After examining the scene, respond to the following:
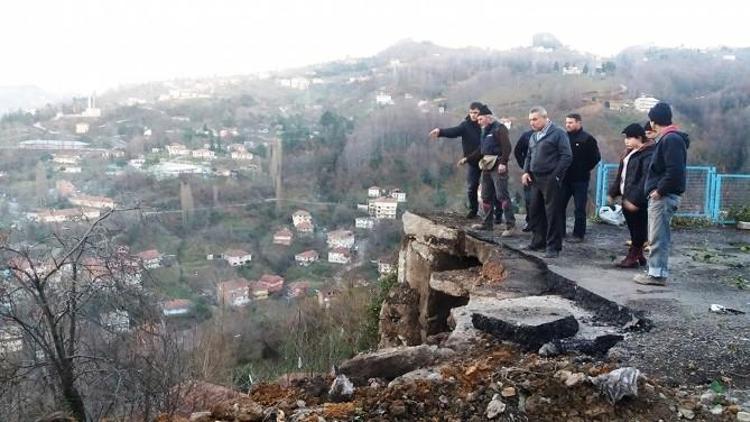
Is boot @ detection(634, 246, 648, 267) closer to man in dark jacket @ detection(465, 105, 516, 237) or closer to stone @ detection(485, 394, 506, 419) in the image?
man in dark jacket @ detection(465, 105, 516, 237)

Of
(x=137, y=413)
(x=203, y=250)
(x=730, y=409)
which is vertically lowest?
(x=203, y=250)

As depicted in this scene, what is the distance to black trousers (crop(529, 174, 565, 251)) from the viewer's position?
21.8 ft

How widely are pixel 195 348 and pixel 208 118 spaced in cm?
5848

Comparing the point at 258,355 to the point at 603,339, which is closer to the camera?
the point at 603,339

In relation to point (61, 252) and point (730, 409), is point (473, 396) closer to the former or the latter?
point (730, 409)

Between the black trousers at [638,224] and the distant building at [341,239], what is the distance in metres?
28.6

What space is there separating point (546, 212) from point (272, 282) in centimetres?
2472

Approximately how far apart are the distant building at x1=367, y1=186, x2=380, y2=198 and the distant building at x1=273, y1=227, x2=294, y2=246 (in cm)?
597

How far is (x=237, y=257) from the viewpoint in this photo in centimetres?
3372

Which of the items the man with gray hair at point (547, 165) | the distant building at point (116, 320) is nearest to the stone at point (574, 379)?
the man with gray hair at point (547, 165)

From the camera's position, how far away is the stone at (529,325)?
4613 millimetres

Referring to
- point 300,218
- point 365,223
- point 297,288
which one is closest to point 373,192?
point 300,218

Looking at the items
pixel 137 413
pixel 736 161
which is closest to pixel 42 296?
pixel 137 413

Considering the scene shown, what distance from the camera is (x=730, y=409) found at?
3.42 metres
